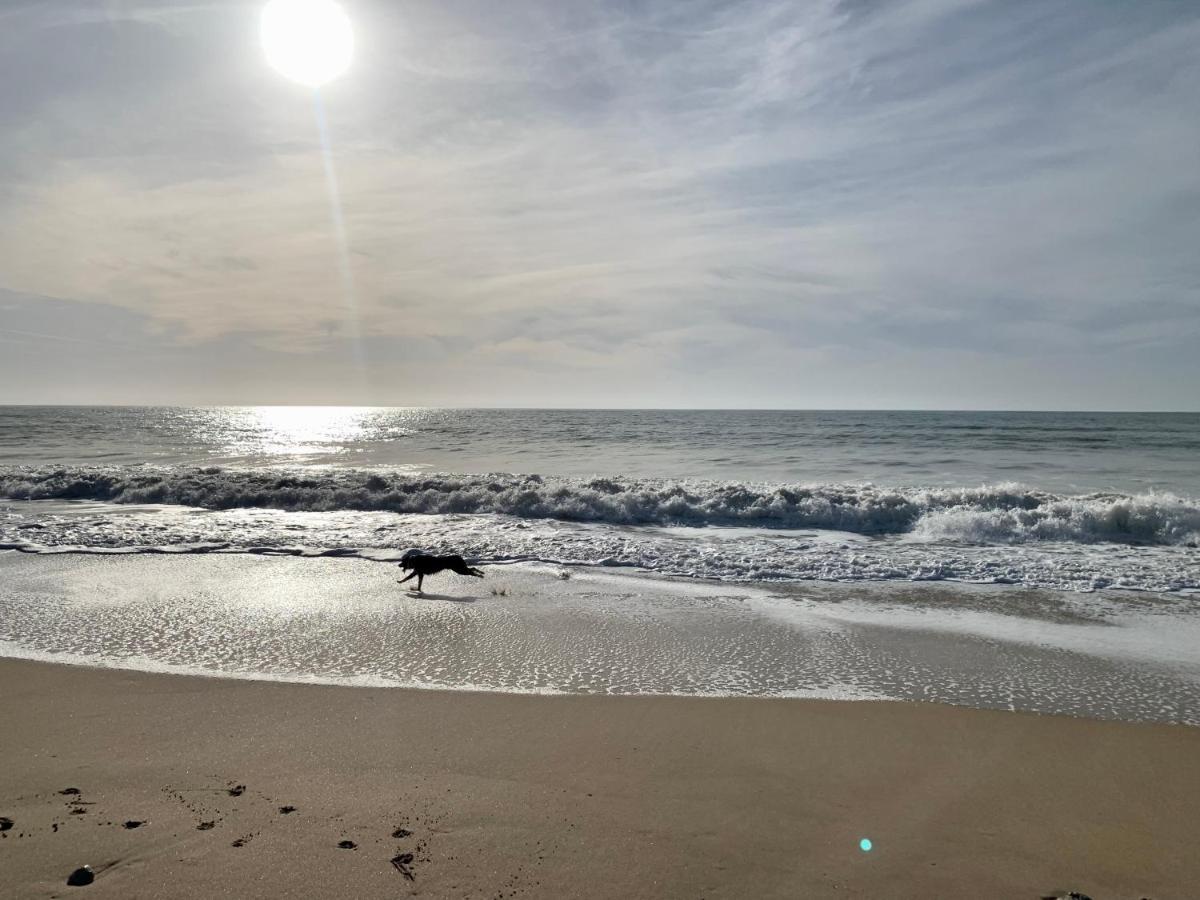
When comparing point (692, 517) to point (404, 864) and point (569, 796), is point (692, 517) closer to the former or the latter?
point (569, 796)

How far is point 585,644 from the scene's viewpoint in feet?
21.7

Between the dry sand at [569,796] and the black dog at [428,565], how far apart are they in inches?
Answer: 137

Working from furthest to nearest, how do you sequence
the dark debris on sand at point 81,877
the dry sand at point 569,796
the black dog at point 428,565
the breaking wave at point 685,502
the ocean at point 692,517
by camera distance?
the breaking wave at point 685,502, the ocean at point 692,517, the black dog at point 428,565, the dry sand at point 569,796, the dark debris on sand at point 81,877

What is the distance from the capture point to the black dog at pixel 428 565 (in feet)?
29.0

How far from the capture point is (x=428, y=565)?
349 inches

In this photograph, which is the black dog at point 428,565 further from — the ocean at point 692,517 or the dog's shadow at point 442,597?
the ocean at point 692,517

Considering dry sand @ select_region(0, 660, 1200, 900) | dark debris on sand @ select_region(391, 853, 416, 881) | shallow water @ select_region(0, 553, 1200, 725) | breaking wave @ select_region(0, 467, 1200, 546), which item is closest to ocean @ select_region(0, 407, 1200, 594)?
breaking wave @ select_region(0, 467, 1200, 546)

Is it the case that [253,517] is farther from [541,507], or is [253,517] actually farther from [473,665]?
[473,665]

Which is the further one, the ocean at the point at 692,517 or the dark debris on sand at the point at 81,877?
the ocean at the point at 692,517

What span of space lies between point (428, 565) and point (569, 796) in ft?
18.1

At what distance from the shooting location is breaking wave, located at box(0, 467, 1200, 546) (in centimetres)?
1390

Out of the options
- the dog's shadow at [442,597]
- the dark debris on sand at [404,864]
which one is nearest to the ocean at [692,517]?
the dog's shadow at [442,597]

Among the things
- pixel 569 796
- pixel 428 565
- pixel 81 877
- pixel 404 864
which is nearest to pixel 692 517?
pixel 428 565

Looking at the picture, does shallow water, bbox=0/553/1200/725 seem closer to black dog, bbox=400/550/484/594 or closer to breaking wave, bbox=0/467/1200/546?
black dog, bbox=400/550/484/594
